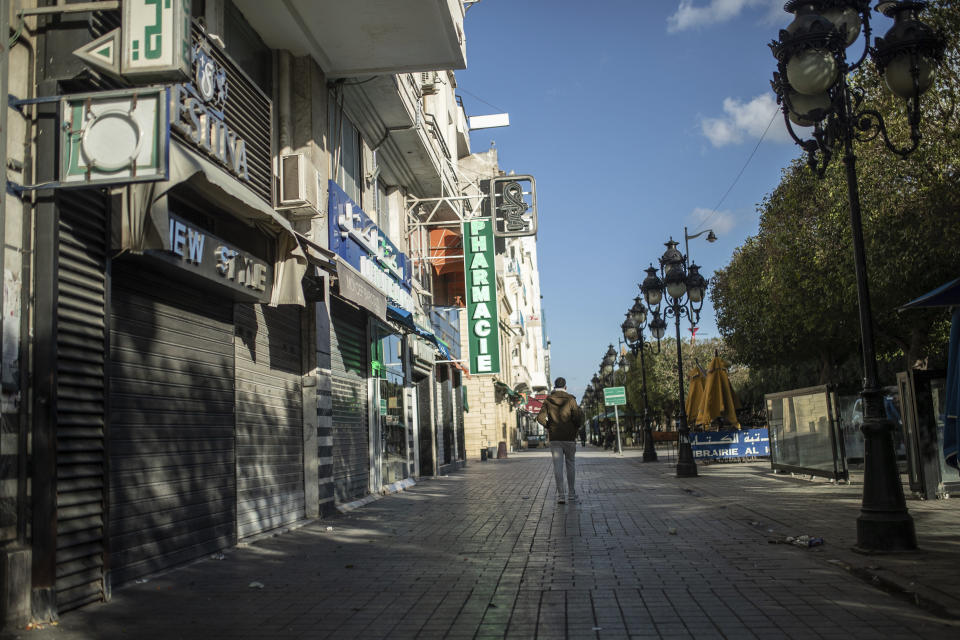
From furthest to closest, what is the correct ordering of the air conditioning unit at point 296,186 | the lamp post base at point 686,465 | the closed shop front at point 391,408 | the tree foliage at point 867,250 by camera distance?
the lamp post base at point 686,465, the closed shop front at point 391,408, the tree foliage at point 867,250, the air conditioning unit at point 296,186

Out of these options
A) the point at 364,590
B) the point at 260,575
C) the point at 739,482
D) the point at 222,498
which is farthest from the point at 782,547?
the point at 739,482

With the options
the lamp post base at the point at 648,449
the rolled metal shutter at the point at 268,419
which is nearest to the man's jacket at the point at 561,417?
the rolled metal shutter at the point at 268,419

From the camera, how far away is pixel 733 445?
2453cm

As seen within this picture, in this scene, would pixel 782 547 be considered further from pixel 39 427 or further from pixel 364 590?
pixel 39 427

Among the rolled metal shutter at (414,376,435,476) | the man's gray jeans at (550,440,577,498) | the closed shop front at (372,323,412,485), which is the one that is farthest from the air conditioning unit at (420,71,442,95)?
the man's gray jeans at (550,440,577,498)

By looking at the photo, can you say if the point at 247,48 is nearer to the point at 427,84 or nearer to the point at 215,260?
the point at 215,260

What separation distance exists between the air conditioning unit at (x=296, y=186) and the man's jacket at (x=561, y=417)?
4732 mm

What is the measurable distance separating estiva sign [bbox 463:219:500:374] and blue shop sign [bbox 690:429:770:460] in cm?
686

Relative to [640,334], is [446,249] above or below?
above

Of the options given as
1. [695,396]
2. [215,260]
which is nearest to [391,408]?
[215,260]

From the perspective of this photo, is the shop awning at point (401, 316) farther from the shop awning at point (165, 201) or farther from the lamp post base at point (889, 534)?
the lamp post base at point (889, 534)

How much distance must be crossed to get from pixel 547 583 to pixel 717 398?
1840cm

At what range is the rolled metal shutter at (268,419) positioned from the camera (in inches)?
382

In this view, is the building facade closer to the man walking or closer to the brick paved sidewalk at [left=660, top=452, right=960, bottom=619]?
the man walking
